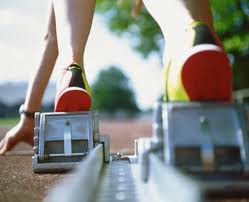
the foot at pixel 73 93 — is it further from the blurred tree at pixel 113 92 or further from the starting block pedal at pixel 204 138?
the blurred tree at pixel 113 92

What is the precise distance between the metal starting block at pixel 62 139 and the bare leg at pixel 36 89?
997 millimetres

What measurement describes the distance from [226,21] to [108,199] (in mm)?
15182

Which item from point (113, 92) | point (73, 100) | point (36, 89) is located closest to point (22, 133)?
point (36, 89)

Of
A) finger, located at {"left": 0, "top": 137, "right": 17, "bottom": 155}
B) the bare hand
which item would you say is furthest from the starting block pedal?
finger, located at {"left": 0, "top": 137, "right": 17, "bottom": 155}

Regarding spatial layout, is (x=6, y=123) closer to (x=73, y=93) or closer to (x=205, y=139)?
(x=73, y=93)

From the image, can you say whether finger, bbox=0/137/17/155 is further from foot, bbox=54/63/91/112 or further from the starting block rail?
the starting block rail

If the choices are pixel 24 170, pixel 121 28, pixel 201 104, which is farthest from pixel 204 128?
pixel 121 28

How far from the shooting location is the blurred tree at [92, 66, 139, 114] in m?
67.1

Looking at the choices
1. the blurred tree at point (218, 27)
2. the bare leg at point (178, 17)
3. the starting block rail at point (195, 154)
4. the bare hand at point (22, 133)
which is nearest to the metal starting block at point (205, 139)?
the starting block rail at point (195, 154)

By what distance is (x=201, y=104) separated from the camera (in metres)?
1.25

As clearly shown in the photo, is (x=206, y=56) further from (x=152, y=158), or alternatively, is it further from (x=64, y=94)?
(x=64, y=94)

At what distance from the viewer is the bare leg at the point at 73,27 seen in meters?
2.06

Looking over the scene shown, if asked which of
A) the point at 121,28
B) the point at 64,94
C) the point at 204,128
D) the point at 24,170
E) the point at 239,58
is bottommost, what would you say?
the point at 24,170

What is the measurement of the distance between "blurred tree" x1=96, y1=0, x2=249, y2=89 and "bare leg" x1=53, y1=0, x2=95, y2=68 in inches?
526
